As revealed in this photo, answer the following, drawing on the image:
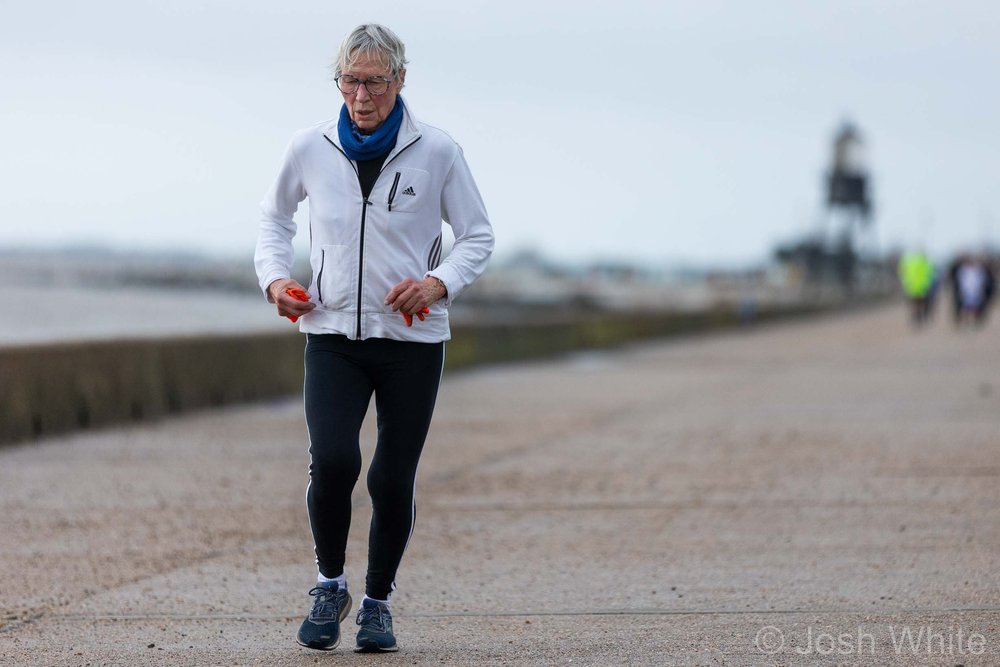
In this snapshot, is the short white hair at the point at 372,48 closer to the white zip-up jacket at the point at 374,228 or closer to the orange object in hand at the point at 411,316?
the white zip-up jacket at the point at 374,228

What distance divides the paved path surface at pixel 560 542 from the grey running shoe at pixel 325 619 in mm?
56

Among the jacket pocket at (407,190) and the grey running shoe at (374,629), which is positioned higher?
the jacket pocket at (407,190)

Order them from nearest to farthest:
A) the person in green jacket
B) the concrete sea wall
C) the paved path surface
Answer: the paved path surface < the concrete sea wall < the person in green jacket

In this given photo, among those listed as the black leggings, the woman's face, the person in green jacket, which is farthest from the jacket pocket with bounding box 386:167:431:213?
the person in green jacket

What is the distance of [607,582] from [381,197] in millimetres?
2158

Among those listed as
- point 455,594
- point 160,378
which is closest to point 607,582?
point 455,594

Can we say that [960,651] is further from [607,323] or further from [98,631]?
[607,323]

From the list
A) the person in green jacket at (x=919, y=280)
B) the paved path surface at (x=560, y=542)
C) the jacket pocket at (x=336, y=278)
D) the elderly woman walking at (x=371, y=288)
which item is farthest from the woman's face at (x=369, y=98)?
the person in green jacket at (x=919, y=280)

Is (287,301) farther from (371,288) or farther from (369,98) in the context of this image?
(369,98)

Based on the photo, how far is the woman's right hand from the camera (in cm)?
495

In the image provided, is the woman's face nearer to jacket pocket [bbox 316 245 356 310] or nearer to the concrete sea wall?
jacket pocket [bbox 316 245 356 310]

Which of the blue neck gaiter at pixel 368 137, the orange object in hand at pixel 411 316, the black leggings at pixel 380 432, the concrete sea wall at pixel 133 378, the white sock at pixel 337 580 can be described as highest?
the blue neck gaiter at pixel 368 137

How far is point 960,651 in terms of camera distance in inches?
200

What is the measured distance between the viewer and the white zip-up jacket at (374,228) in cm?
505
